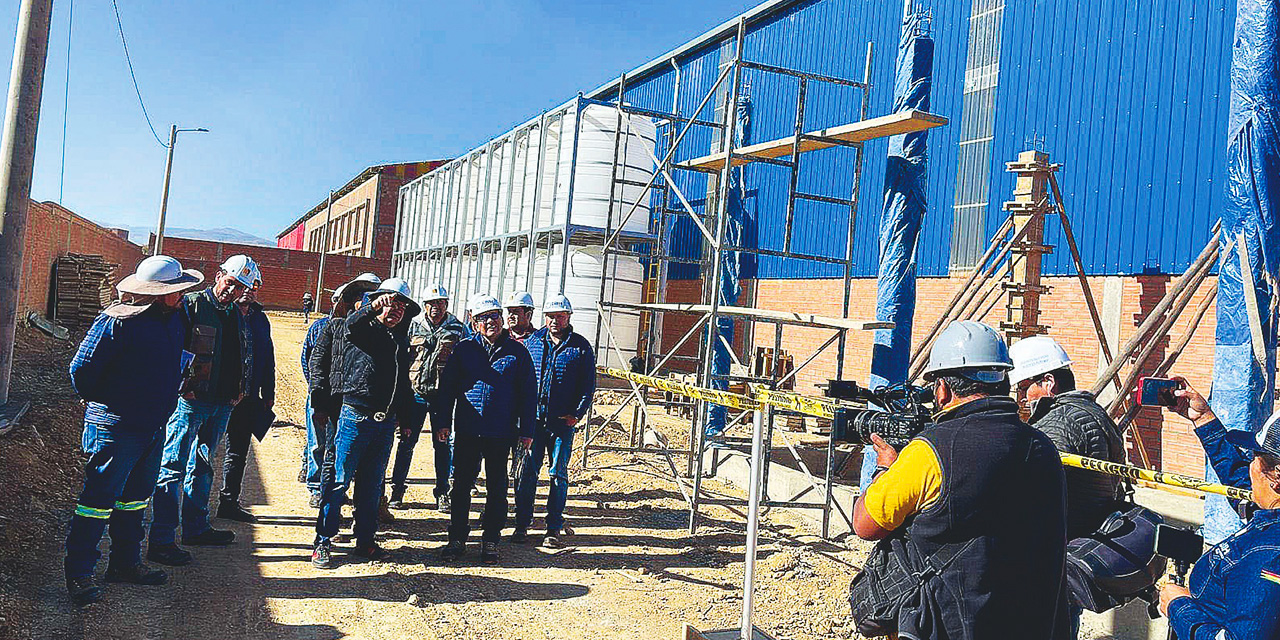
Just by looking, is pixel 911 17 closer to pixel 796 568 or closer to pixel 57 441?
pixel 796 568

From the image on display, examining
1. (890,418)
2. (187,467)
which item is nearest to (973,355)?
(890,418)

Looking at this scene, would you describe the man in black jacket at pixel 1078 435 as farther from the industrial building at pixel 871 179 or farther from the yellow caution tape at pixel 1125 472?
the industrial building at pixel 871 179

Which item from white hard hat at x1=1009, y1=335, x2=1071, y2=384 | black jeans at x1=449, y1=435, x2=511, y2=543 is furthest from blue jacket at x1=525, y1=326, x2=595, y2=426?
white hard hat at x1=1009, y1=335, x2=1071, y2=384

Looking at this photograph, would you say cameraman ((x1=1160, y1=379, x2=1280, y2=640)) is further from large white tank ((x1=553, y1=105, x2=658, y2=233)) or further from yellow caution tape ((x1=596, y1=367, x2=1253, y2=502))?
large white tank ((x1=553, y1=105, x2=658, y2=233))

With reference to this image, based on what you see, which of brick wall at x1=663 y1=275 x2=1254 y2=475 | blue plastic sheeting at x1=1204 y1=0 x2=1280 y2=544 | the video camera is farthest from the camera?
brick wall at x1=663 y1=275 x2=1254 y2=475

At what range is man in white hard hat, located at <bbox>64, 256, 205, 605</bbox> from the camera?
482 centimetres

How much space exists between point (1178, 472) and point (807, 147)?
18.7 ft

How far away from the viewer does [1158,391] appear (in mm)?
3754

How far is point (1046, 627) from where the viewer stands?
2.77 m

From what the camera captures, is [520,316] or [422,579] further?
[520,316]

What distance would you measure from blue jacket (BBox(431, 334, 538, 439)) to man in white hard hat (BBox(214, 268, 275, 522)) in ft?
4.73

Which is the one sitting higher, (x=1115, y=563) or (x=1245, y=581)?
(x=1245, y=581)

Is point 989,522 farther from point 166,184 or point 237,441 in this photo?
point 166,184

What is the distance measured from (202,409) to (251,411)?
0.76 metres
